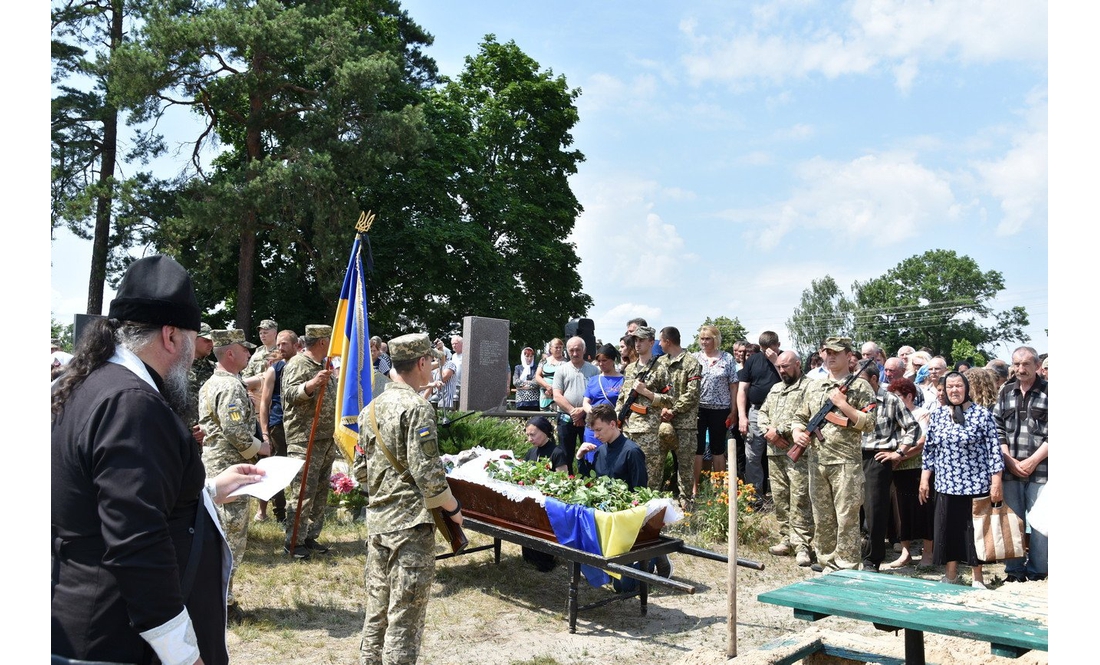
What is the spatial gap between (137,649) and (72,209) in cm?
1969

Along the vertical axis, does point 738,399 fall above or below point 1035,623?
above

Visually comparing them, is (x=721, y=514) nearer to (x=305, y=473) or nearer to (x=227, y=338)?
(x=305, y=473)

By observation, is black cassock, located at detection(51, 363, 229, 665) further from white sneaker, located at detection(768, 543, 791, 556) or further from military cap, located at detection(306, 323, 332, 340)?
white sneaker, located at detection(768, 543, 791, 556)

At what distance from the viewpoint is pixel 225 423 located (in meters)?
5.89

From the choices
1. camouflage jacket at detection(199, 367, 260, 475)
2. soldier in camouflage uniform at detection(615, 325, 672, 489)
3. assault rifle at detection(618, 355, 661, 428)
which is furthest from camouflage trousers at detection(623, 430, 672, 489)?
camouflage jacket at detection(199, 367, 260, 475)

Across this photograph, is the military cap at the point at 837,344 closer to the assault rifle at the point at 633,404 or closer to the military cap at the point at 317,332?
the assault rifle at the point at 633,404

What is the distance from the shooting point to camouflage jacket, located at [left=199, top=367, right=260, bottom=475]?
591cm

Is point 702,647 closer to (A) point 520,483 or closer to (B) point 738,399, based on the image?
(A) point 520,483

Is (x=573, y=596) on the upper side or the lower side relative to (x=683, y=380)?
lower

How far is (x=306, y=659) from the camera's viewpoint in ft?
18.0

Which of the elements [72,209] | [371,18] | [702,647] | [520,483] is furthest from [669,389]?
[371,18]

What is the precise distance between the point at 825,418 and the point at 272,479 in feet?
18.1

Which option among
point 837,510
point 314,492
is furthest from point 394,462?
point 837,510

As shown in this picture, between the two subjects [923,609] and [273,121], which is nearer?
[923,609]
